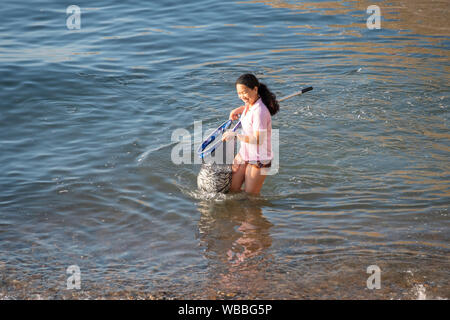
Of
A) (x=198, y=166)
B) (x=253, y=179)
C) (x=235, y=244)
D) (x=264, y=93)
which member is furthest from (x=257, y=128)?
(x=198, y=166)

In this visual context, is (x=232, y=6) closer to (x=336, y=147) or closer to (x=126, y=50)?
(x=126, y=50)

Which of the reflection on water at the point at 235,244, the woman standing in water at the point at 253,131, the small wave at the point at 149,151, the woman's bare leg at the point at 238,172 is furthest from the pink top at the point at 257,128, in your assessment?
the small wave at the point at 149,151

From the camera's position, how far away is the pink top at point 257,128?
265 inches

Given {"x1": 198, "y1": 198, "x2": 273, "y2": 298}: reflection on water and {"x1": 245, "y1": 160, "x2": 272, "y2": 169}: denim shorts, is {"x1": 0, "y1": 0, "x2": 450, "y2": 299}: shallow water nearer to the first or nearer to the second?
{"x1": 198, "y1": 198, "x2": 273, "y2": 298}: reflection on water

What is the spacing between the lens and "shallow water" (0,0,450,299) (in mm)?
6070

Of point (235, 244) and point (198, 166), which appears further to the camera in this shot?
point (198, 166)

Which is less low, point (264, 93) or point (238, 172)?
point (264, 93)

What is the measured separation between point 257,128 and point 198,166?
2.34m

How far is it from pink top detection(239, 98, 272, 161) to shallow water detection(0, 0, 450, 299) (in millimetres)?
775

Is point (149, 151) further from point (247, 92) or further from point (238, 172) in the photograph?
point (247, 92)

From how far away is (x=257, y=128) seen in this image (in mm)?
6758

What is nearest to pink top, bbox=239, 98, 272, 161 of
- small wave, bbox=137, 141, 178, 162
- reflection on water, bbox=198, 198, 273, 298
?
reflection on water, bbox=198, 198, 273, 298

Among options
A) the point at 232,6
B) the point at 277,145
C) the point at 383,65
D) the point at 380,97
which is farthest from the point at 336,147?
the point at 232,6

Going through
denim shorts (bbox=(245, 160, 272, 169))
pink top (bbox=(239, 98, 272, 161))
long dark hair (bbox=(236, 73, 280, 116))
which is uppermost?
long dark hair (bbox=(236, 73, 280, 116))
